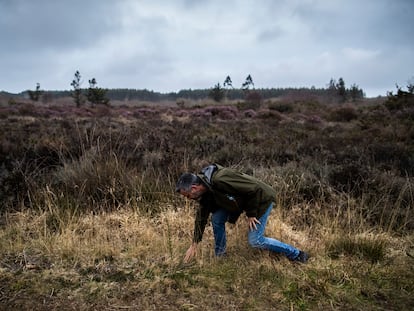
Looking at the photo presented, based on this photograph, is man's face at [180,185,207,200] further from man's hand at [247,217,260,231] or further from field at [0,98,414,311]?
field at [0,98,414,311]

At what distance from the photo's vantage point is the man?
3178 mm

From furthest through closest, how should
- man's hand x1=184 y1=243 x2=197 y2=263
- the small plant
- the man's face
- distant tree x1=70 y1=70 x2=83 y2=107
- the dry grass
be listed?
distant tree x1=70 y1=70 x2=83 y2=107
the small plant
man's hand x1=184 y1=243 x2=197 y2=263
the man's face
the dry grass

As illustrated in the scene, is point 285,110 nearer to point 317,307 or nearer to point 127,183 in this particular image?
point 127,183

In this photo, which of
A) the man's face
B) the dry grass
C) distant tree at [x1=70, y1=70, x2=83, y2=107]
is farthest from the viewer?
distant tree at [x1=70, y1=70, x2=83, y2=107]

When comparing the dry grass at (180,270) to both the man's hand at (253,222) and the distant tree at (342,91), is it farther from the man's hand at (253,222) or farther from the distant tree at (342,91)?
the distant tree at (342,91)

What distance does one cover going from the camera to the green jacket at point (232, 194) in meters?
3.21

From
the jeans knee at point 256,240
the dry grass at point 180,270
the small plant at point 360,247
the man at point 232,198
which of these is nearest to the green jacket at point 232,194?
the man at point 232,198

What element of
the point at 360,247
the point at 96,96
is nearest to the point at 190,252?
→ the point at 360,247

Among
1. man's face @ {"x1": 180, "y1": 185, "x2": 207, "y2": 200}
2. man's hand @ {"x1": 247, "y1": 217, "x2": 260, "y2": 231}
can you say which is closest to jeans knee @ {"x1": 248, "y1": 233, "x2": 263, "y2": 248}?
man's hand @ {"x1": 247, "y1": 217, "x2": 260, "y2": 231}

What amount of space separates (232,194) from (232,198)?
0.12 ft

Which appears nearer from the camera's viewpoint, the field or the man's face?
the field

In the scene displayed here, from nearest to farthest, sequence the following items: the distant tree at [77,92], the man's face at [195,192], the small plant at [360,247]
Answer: the man's face at [195,192] < the small plant at [360,247] < the distant tree at [77,92]

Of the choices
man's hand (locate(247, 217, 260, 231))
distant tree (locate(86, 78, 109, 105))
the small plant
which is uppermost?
distant tree (locate(86, 78, 109, 105))

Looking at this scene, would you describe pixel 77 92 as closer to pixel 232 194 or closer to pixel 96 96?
pixel 96 96
